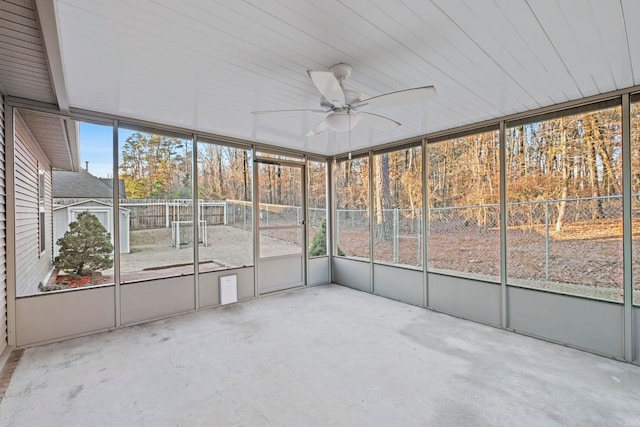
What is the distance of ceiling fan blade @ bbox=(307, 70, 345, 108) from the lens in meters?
1.86

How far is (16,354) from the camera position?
2879mm

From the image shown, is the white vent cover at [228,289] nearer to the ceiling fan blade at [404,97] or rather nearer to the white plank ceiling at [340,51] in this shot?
the white plank ceiling at [340,51]

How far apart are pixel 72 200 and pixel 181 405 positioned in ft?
8.85

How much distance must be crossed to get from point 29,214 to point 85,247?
0.61 meters

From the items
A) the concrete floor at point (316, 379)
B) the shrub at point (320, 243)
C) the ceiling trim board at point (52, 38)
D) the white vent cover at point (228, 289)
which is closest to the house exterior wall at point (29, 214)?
the concrete floor at point (316, 379)

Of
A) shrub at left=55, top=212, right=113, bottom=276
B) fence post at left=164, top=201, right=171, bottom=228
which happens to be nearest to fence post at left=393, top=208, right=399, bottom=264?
fence post at left=164, top=201, right=171, bottom=228

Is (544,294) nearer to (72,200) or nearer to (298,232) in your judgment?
(298,232)

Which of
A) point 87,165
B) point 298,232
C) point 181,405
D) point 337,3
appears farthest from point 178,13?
point 298,232

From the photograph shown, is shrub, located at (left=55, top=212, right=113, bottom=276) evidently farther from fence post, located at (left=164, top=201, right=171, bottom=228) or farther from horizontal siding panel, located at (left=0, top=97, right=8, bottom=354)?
fence post, located at (left=164, top=201, right=171, bottom=228)

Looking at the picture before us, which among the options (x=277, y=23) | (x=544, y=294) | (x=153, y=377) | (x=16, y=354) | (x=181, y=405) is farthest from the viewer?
(x=544, y=294)

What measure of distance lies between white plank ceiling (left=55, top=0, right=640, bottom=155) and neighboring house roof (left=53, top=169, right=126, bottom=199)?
79 centimetres

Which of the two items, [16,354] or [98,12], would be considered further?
[16,354]

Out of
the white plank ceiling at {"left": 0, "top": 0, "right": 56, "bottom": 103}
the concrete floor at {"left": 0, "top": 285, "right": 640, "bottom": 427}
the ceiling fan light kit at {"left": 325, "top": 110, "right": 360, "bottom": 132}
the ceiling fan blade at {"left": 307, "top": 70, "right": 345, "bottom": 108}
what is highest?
the white plank ceiling at {"left": 0, "top": 0, "right": 56, "bottom": 103}

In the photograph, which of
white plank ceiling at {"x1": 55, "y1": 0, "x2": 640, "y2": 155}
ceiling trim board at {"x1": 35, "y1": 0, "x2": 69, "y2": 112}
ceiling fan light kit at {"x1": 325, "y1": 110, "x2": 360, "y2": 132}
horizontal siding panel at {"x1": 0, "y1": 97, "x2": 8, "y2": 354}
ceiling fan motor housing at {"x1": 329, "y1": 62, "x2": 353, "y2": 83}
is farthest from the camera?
horizontal siding panel at {"x1": 0, "y1": 97, "x2": 8, "y2": 354}
